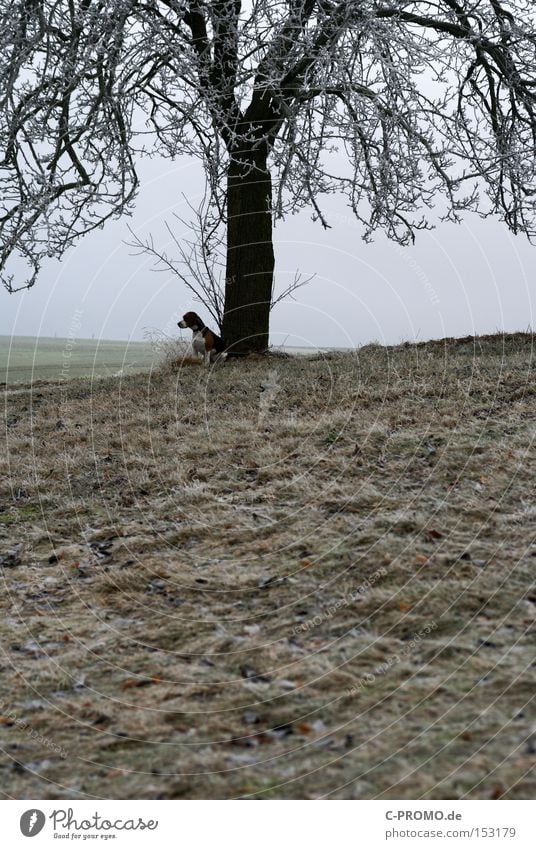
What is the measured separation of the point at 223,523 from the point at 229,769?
136 inches

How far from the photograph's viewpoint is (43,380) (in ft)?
59.5

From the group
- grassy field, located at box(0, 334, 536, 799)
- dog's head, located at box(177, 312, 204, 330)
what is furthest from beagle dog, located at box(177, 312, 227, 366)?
grassy field, located at box(0, 334, 536, 799)

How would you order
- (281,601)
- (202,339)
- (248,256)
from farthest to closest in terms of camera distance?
(248,256) < (202,339) < (281,601)

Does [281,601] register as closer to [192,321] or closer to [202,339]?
[202,339]

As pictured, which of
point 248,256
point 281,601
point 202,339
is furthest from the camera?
point 248,256

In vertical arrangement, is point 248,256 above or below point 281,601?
above

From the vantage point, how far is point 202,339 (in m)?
15.2

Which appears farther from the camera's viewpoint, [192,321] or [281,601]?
[192,321]

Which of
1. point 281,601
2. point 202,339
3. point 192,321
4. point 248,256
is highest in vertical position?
point 248,256

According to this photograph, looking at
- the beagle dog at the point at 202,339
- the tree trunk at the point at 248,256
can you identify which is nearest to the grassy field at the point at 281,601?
the beagle dog at the point at 202,339

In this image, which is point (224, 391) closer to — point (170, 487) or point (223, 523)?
point (170, 487)

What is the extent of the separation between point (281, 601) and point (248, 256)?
10810 mm

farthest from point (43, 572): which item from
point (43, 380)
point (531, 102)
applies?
point (531, 102)

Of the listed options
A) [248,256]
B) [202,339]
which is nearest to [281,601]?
[202,339]
